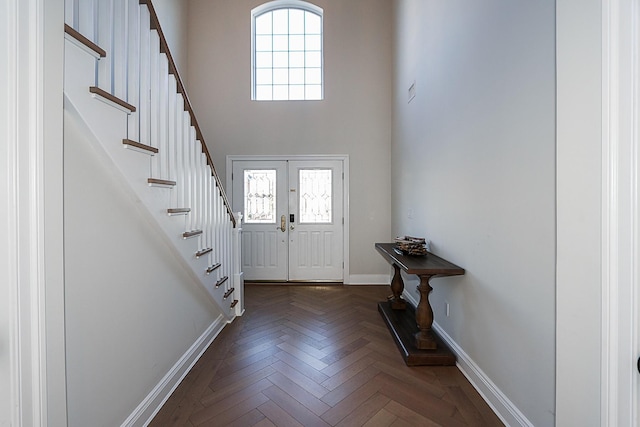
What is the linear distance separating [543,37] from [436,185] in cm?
147

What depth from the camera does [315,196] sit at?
15.2 ft

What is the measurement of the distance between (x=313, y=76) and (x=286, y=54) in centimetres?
61

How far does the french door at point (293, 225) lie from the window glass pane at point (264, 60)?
5.49 ft

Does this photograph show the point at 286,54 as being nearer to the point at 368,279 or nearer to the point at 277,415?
the point at 368,279

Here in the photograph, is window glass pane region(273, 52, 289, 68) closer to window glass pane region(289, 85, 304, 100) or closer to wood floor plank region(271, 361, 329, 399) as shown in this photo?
window glass pane region(289, 85, 304, 100)

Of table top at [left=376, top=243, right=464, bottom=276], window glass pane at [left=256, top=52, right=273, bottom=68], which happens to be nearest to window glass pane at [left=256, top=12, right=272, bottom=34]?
window glass pane at [left=256, top=52, right=273, bottom=68]

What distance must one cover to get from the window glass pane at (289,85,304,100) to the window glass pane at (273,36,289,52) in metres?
0.67

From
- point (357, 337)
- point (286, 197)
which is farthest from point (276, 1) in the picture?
point (357, 337)

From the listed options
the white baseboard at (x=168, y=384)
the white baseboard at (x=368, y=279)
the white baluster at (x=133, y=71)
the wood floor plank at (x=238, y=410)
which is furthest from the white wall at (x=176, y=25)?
the wood floor plank at (x=238, y=410)

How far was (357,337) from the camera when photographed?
2729 mm
